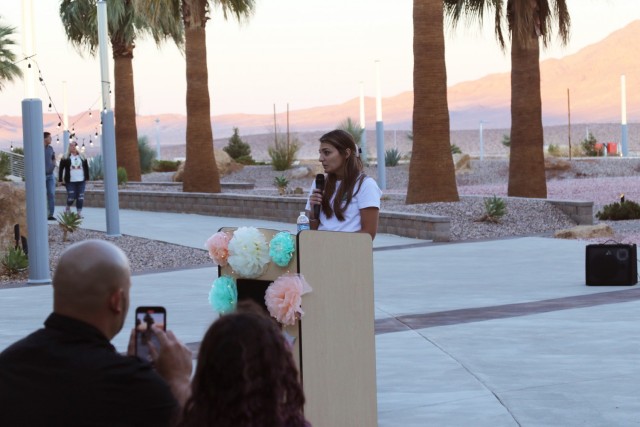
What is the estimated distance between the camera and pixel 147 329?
12.0 feet

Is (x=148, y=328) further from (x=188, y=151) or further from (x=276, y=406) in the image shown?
(x=188, y=151)

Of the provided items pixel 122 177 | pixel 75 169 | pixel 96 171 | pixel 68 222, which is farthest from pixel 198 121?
pixel 96 171

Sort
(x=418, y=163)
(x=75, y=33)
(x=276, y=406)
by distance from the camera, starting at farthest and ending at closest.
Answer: (x=75, y=33)
(x=418, y=163)
(x=276, y=406)

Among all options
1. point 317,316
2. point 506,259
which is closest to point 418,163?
point 506,259

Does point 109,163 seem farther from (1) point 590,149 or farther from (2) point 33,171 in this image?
(1) point 590,149

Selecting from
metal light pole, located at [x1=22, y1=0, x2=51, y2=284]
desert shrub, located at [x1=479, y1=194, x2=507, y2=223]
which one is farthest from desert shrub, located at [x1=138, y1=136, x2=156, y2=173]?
metal light pole, located at [x1=22, y1=0, x2=51, y2=284]

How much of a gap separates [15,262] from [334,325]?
11.7m

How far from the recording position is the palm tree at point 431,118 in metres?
24.2

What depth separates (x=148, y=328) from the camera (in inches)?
144

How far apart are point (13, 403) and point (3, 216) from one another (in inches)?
665

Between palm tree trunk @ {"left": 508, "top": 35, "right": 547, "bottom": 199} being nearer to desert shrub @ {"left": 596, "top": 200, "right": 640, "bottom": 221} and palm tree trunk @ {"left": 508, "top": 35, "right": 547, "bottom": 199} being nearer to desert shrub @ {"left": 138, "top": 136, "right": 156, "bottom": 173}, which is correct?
desert shrub @ {"left": 596, "top": 200, "right": 640, "bottom": 221}

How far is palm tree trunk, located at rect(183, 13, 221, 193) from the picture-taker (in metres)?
30.8

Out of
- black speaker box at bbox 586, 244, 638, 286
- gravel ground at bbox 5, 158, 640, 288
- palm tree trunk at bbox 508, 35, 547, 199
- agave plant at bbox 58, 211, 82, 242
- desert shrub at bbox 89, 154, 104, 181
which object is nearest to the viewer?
black speaker box at bbox 586, 244, 638, 286

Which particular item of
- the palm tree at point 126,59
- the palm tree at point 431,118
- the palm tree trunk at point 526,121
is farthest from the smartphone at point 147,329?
the palm tree at point 126,59
